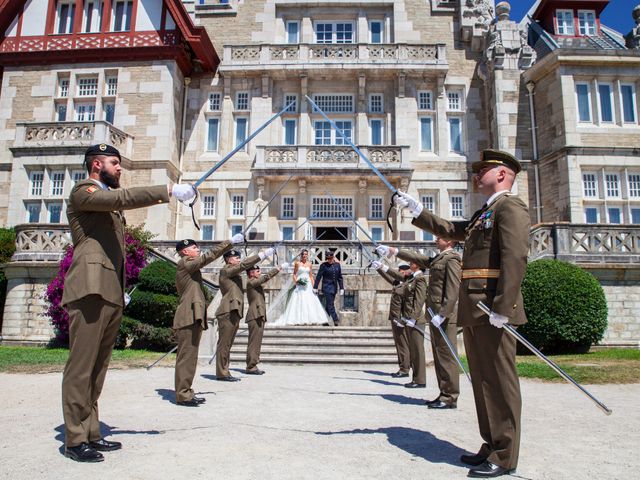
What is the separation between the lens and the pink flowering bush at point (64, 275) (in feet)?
45.0

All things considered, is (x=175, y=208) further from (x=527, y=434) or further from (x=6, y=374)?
(x=527, y=434)

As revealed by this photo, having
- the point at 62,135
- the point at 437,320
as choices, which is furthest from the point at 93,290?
the point at 62,135

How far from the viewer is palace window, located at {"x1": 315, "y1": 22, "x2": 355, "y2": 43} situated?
939 inches

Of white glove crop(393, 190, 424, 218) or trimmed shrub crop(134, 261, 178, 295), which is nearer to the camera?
white glove crop(393, 190, 424, 218)

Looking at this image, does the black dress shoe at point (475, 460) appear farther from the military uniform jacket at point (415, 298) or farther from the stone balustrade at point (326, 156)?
the stone balustrade at point (326, 156)

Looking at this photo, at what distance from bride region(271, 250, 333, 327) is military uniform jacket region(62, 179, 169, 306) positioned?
10361 mm

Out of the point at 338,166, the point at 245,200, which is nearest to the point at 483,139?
the point at 338,166

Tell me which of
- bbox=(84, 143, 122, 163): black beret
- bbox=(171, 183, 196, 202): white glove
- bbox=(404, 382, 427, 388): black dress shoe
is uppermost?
bbox=(84, 143, 122, 163): black beret

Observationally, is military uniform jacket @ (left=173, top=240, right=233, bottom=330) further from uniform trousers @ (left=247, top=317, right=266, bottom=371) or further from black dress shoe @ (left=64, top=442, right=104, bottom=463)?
uniform trousers @ (left=247, top=317, right=266, bottom=371)

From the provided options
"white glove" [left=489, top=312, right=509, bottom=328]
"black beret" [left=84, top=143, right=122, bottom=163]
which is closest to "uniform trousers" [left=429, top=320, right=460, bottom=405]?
"white glove" [left=489, top=312, right=509, bottom=328]

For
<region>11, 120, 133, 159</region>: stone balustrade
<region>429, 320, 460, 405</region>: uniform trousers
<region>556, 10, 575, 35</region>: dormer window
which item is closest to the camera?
<region>429, 320, 460, 405</region>: uniform trousers

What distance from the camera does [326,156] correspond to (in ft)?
69.7

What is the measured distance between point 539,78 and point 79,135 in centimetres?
1888

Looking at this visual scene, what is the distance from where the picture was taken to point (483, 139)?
2233 centimetres
